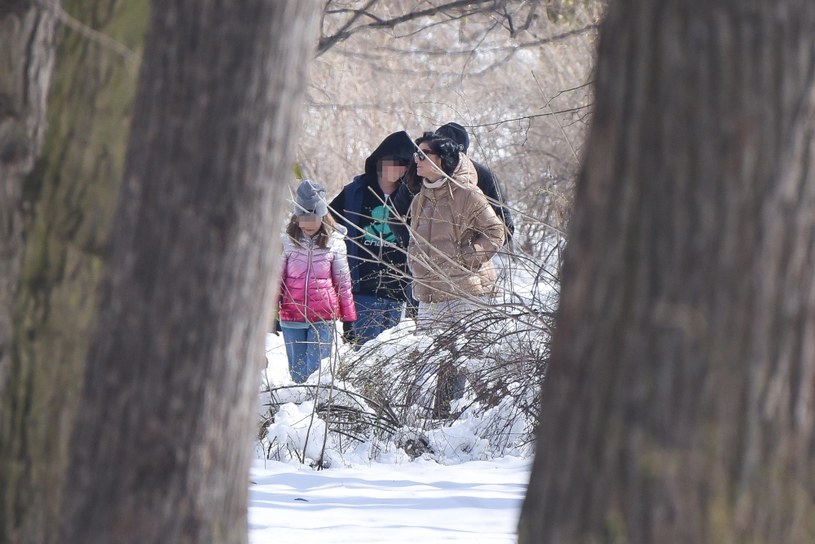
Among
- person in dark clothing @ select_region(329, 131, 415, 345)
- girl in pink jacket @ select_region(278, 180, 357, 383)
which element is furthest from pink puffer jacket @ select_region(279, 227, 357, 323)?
person in dark clothing @ select_region(329, 131, 415, 345)

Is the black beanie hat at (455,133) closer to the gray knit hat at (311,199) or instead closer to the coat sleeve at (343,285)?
the gray knit hat at (311,199)

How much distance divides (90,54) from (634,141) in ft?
4.88

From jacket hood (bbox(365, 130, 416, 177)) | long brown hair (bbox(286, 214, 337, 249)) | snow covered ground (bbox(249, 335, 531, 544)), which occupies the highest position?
jacket hood (bbox(365, 130, 416, 177))

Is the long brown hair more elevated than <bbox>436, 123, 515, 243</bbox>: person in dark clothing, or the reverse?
<bbox>436, 123, 515, 243</bbox>: person in dark clothing

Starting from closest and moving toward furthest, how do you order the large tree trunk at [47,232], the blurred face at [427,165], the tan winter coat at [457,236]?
the large tree trunk at [47,232]
the tan winter coat at [457,236]
the blurred face at [427,165]

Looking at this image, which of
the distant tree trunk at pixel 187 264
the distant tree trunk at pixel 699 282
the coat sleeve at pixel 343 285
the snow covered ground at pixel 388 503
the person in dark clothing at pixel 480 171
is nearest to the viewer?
the distant tree trunk at pixel 699 282

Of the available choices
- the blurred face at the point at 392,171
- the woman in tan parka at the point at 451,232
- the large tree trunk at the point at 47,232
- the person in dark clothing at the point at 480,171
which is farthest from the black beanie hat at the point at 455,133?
the large tree trunk at the point at 47,232

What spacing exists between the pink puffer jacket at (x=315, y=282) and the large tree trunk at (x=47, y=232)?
15.4ft

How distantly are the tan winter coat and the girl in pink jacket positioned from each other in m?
0.83

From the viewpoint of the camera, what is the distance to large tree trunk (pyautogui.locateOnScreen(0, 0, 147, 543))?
8.41 ft

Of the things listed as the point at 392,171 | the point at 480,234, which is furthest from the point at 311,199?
the point at 480,234

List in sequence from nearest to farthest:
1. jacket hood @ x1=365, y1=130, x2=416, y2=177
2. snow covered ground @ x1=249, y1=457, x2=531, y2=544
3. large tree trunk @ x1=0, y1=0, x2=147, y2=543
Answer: large tree trunk @ x1=0, y1=0, x2=147, y2=543 → snow covered ground @ x1=249, y1=457, x2=531, y2=544 → jacket hood @ x1=365, y1=130, x2=416, y2=177

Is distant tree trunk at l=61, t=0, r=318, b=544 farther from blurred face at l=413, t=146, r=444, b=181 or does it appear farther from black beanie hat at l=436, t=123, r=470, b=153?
black beanie hat at l=436, t=123, r=470, b=153

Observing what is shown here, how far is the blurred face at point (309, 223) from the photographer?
743 centimetres
